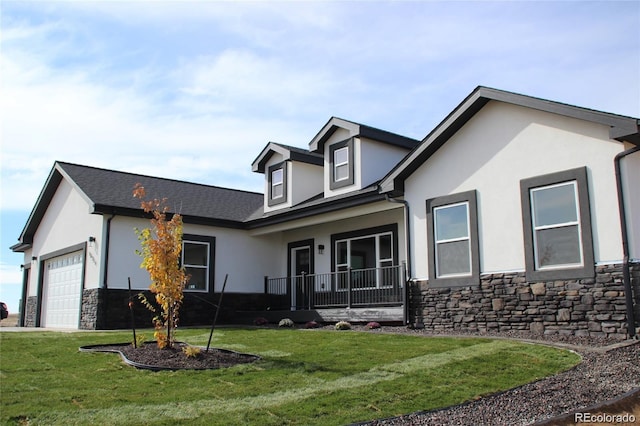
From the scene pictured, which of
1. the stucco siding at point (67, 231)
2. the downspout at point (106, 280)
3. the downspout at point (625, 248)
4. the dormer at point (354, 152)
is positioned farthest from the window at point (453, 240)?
the stucco siding at point (67, 231)

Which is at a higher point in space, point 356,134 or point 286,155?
point 286,155

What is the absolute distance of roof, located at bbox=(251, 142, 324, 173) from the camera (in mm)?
19906

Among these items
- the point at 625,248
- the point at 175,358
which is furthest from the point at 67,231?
the point at 625,248

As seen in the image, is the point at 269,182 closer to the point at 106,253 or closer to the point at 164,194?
the point at 164,194

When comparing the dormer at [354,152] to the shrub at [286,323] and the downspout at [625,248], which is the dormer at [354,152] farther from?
the downspout at [625,248]

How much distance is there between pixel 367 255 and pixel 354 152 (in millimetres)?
3093

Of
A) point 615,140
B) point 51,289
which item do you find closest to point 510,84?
point 615,140

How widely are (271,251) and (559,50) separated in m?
12.2

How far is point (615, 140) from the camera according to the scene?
1107cm

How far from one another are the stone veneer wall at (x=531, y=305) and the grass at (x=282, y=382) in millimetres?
1511

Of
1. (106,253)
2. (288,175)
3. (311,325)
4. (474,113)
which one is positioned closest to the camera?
(474,113)

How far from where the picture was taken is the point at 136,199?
18.7 m

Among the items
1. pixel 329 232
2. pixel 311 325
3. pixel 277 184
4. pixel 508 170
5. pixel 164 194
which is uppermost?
pixel 277 184

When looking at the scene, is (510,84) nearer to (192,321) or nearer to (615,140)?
(615,140)
